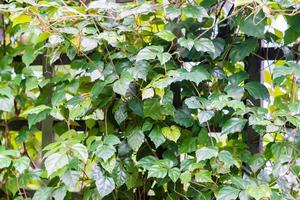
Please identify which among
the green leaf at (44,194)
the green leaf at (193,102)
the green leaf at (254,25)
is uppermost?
the green leaf at (254,25)

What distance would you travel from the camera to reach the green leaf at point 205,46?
1228 millimetres

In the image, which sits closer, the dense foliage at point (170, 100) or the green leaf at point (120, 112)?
the dense foliage at point (170, 100)

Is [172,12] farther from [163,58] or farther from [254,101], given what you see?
[254,101]

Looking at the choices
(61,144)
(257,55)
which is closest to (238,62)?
(257,55)

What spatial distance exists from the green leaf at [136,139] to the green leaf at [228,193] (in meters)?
0.29

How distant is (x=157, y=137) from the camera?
4.10 ft

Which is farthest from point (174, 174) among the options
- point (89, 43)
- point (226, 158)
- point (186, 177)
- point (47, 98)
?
point (47, 98)

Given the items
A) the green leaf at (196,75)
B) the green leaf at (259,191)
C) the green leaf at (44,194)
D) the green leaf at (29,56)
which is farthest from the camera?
the green leaf at (29,56)

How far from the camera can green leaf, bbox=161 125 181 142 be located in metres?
1.26

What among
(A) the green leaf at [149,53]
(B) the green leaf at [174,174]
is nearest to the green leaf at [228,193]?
(B) the green leaf at [174,174]

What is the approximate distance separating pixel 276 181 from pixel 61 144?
0.65 meters

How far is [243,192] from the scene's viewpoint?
1.14m

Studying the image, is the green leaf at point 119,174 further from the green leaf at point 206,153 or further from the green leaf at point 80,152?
the green leaf at point 206,153

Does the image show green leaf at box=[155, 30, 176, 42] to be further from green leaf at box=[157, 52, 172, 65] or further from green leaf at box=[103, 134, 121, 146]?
green leaf at box=[103, 134, 121, 146]
